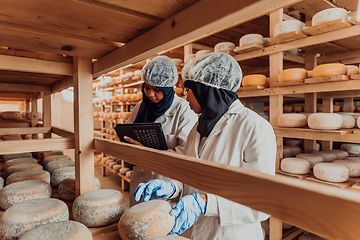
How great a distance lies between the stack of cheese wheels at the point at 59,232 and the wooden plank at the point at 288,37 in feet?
7.19

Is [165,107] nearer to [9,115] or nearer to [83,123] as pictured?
[83,123]

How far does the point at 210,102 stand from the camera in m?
1.32

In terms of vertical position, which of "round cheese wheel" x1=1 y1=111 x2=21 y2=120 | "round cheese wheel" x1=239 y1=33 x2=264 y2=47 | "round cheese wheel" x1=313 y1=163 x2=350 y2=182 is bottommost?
"round cheese wheel" x1=313 y1=163 x2=350 y2=182

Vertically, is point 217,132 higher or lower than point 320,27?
lower

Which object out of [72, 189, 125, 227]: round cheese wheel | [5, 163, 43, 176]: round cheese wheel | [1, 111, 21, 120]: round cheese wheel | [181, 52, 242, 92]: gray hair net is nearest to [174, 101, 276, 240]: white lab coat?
[181, 52, 242, 92]: gray hair net

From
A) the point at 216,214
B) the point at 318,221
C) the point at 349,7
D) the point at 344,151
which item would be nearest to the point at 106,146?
the point at 216,214

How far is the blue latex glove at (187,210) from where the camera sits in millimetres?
967

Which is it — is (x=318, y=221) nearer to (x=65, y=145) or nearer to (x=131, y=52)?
(x=131, y=52)

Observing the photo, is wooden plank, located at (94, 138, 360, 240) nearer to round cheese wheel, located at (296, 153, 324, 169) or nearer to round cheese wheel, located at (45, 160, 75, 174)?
round cheese wheel, located at (45, 160, 75, 174)

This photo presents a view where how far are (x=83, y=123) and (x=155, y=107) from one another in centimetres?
86

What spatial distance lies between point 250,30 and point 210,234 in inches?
122

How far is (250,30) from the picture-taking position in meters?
3.46

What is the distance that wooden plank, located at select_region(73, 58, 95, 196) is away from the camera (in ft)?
3.81

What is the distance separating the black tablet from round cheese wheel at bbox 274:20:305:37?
1.61m
